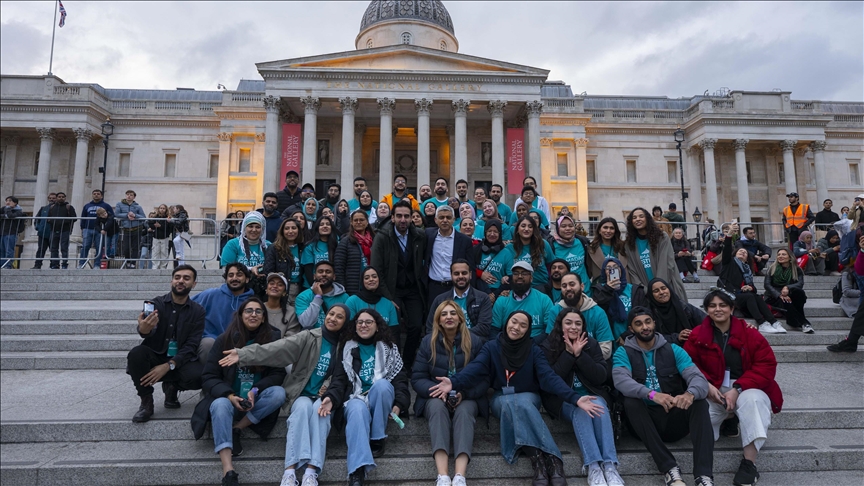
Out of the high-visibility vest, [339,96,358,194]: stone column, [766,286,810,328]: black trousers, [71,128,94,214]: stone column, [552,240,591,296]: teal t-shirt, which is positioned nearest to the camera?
[552,240,591,296]: teal t-shirt

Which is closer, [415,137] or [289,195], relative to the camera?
[289,195]

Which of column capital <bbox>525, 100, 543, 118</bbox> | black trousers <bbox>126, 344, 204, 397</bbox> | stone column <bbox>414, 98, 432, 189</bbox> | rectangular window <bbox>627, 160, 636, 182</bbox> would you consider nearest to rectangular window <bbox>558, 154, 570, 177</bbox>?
rectangular window <bbox>627, 160, 636, 182</bbox>

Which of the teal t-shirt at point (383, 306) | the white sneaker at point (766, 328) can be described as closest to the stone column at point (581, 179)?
the white sneaker at point (766, 328)

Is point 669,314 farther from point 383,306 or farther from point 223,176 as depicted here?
point 223,176

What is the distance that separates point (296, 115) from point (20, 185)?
20.6 m

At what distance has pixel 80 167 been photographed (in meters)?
34.5

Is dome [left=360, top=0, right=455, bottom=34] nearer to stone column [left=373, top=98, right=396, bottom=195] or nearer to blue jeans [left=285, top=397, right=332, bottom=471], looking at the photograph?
stone column [left=373, top=98, right=396, bottom=195]

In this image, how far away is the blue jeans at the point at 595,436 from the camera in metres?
4.88

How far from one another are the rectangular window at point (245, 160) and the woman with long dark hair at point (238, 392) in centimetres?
3292

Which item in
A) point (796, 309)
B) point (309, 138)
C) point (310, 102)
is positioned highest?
point (310, 102)

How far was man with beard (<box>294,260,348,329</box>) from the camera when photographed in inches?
242

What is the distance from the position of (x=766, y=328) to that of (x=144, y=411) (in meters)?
9.48

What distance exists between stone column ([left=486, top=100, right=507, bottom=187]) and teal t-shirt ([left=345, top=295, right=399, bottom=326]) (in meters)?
25.1

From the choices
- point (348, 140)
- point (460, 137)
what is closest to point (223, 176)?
point (348, 140)
